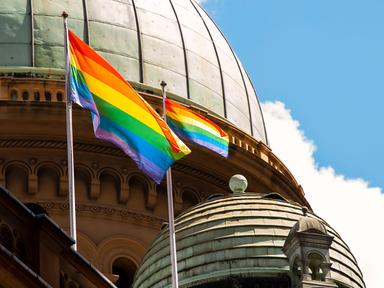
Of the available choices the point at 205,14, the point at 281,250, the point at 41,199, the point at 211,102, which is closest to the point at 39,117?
the point at 41,199

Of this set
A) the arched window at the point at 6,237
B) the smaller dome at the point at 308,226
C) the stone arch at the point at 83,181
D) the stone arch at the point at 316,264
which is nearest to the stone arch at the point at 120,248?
the stone arch at the point at 83,181

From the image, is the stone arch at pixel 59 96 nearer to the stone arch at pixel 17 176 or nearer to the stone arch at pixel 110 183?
the stone arch at pixel 17 176

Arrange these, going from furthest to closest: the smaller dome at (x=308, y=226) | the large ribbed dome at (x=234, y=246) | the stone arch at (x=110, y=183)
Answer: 1. the stone arch at (x=110, y=183)
2. the large ribbed dome at (x=234, y=246)
3. the smaller dome at (x=308, y=226)

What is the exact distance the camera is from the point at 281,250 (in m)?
28.5

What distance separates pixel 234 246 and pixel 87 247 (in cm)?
803

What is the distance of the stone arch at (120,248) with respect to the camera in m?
36.3

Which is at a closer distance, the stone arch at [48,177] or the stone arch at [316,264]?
the stone arch at [316,264]

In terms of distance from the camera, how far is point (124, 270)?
3684cm

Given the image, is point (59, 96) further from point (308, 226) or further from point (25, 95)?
point (308, 226)

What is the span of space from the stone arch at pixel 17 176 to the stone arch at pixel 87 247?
1.48 meters

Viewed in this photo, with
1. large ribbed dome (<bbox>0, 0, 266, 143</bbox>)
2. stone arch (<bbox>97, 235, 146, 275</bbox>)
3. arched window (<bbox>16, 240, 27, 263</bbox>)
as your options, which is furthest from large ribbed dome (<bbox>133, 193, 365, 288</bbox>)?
arched window (<bbox>16, 240, 27, 263</bbox>)

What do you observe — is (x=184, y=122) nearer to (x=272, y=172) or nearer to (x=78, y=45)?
(x=78, y=45)

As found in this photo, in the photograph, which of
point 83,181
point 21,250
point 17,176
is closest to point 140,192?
point 83,181

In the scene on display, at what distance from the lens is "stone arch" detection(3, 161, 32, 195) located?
36562 mm
